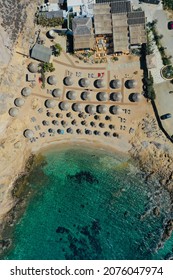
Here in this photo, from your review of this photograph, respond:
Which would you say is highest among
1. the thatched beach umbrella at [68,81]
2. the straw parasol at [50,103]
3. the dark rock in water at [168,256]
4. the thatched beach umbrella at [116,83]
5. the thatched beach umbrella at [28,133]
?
the thatched beach umbrella at [68,81]

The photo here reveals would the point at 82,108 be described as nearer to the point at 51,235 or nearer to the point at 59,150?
the point at 59,150

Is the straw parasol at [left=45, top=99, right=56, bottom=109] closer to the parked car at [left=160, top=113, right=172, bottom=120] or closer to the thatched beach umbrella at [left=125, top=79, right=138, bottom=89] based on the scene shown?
the thatched beach umbrella at [left=125, top=79, right=138, bottom=89]

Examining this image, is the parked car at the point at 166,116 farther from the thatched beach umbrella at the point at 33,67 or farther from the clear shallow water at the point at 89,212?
the thatched beach umbrella at the point at 33,67

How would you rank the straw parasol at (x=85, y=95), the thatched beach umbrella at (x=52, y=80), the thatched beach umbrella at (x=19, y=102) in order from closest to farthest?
the straw parasol at (x=85, y=95) < the thatched beach umbrella at (x=52, y=80) < the thatched beach umbrella at (x=19, y=102)

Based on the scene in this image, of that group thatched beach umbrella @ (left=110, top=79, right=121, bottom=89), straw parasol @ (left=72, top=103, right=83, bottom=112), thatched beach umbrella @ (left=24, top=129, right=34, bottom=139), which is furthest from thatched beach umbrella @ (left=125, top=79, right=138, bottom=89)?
thatched beach umbrella @ (left=24, top=129, right=34, bottom=139)

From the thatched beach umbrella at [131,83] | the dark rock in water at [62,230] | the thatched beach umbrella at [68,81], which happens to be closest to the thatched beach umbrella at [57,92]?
the thatched beach umbrella at [68,81]

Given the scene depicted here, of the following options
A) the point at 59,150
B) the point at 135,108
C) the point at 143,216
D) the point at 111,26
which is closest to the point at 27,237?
the point at 59,150
